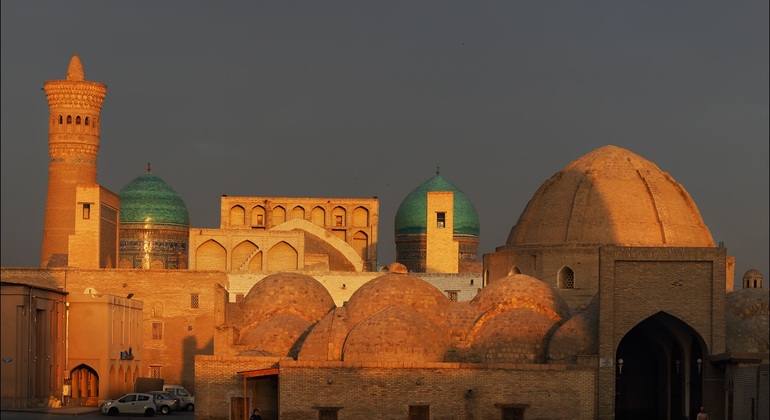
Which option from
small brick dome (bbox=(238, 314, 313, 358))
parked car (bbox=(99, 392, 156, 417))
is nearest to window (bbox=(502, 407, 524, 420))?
small brick dome (bbox=(238, 314, 313, 358))

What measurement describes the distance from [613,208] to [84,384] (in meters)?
17.9

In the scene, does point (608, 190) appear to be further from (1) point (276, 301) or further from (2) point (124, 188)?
(2) point (124, 188)

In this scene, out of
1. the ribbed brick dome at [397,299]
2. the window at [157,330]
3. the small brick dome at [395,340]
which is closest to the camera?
the small brick dome at [395,340]

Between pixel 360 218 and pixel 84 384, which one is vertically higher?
pixel 360 218

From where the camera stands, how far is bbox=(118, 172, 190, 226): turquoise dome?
195 ft

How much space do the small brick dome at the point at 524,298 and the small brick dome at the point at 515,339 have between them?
75 centimetres

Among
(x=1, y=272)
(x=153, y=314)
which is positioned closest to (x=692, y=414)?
(x=153, y=314)

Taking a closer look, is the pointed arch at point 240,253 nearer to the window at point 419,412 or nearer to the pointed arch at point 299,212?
the pointed arch at point 299,212

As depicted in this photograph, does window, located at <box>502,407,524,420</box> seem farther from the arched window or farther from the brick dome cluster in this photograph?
the arched window

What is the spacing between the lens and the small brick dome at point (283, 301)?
36.9 metres

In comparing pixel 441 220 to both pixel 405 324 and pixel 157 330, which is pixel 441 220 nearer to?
pixel 157 330

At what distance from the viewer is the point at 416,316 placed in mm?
32469

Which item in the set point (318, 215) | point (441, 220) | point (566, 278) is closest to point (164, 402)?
point (566, 278)

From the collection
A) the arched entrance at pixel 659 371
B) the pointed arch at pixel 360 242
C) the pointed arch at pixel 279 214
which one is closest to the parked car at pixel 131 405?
the arched entrance at pixel 659 371
